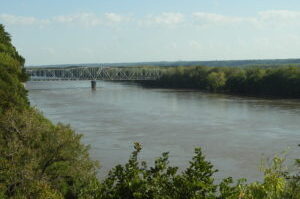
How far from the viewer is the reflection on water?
25.0m

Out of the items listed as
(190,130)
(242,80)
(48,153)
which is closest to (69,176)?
(48,153)

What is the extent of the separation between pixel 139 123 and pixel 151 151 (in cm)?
1203

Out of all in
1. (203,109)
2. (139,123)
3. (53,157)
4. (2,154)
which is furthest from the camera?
(203,109)

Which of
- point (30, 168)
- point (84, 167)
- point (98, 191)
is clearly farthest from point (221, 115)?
point (98, 191)

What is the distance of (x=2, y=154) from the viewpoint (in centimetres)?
1477

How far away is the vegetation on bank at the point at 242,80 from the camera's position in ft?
224

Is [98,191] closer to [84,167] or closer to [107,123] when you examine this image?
[84,167]

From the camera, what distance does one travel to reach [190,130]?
113 ft

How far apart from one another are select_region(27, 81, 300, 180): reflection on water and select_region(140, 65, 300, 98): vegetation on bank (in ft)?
46.6

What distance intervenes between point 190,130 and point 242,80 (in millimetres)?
44648

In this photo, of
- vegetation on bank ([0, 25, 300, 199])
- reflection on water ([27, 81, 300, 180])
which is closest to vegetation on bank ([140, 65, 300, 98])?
reflection on water ([27, 81, 300, 180])

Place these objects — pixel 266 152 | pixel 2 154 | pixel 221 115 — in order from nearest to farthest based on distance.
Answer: pixel 2 154
pixel 266 152
pixel 221 115

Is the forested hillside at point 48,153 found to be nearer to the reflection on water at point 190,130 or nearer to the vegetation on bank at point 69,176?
the vegetation on bank at point 69,176

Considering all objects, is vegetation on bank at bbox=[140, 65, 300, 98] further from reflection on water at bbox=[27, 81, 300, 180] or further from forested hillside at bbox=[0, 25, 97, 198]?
forested hillside at bbox=[0, 25, 97, 198]
